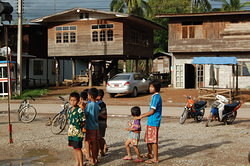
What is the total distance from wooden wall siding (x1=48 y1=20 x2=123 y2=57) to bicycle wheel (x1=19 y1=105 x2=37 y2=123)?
54.4 feet

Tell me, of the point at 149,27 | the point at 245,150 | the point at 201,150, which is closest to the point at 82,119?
the point at 201,150

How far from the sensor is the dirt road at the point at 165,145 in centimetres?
774

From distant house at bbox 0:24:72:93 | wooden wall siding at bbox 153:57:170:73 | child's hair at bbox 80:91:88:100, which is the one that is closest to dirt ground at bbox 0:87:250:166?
child's hair at bbox 80:91:88:100

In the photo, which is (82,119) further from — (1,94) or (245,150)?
(1,94)

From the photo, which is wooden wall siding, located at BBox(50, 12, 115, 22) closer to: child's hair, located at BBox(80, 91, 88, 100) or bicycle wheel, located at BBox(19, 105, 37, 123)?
bicycle wheel, located at BBox(19, 105, 37, 123)

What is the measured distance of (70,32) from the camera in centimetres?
3155

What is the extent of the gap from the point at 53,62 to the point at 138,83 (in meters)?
17.8

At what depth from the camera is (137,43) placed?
3359cm

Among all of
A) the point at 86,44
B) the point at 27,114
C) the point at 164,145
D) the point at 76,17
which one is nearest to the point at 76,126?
the point at 164,145

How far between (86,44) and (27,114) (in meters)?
17.7

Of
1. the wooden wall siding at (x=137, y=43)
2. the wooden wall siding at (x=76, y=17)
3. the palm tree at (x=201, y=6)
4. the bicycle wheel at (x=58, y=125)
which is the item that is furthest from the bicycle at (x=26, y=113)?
the palm tree at (x=201, y=6)

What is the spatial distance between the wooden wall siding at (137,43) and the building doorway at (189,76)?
4741 mm

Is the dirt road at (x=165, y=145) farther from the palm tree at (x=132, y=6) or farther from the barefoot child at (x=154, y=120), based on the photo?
the palm tree at (x=132, y=6)

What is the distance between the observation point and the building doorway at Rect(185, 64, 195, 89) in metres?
31.1
